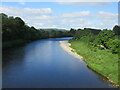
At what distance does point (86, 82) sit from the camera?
16391 mm

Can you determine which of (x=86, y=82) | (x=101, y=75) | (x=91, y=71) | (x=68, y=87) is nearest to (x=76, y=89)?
(x=68, y=87)

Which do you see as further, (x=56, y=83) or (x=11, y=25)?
(x=11, y=25)

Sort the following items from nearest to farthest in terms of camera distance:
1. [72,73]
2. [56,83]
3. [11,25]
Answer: [56,83] → [72,73] → [11,25]

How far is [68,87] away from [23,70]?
793 centimetres

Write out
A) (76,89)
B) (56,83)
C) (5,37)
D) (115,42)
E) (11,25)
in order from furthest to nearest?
(11,25) → (5,37) → (115,42) → (56,83) → (76,89)

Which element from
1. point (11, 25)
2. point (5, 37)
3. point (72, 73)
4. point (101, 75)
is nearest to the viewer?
point (101, 75)

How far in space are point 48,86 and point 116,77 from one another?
6.61 meters

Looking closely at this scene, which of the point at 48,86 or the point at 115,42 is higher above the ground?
the point at 115,42

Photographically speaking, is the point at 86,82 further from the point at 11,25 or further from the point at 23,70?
the point at 11,25

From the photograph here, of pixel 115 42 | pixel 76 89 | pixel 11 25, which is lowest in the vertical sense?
pixel 76 89

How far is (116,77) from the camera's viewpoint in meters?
16.2

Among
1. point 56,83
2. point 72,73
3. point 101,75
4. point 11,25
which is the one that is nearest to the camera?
point 56,83

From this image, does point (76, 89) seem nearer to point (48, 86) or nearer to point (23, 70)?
point (48, 86)

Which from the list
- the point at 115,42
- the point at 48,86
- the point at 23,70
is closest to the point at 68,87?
the point at 48,86
